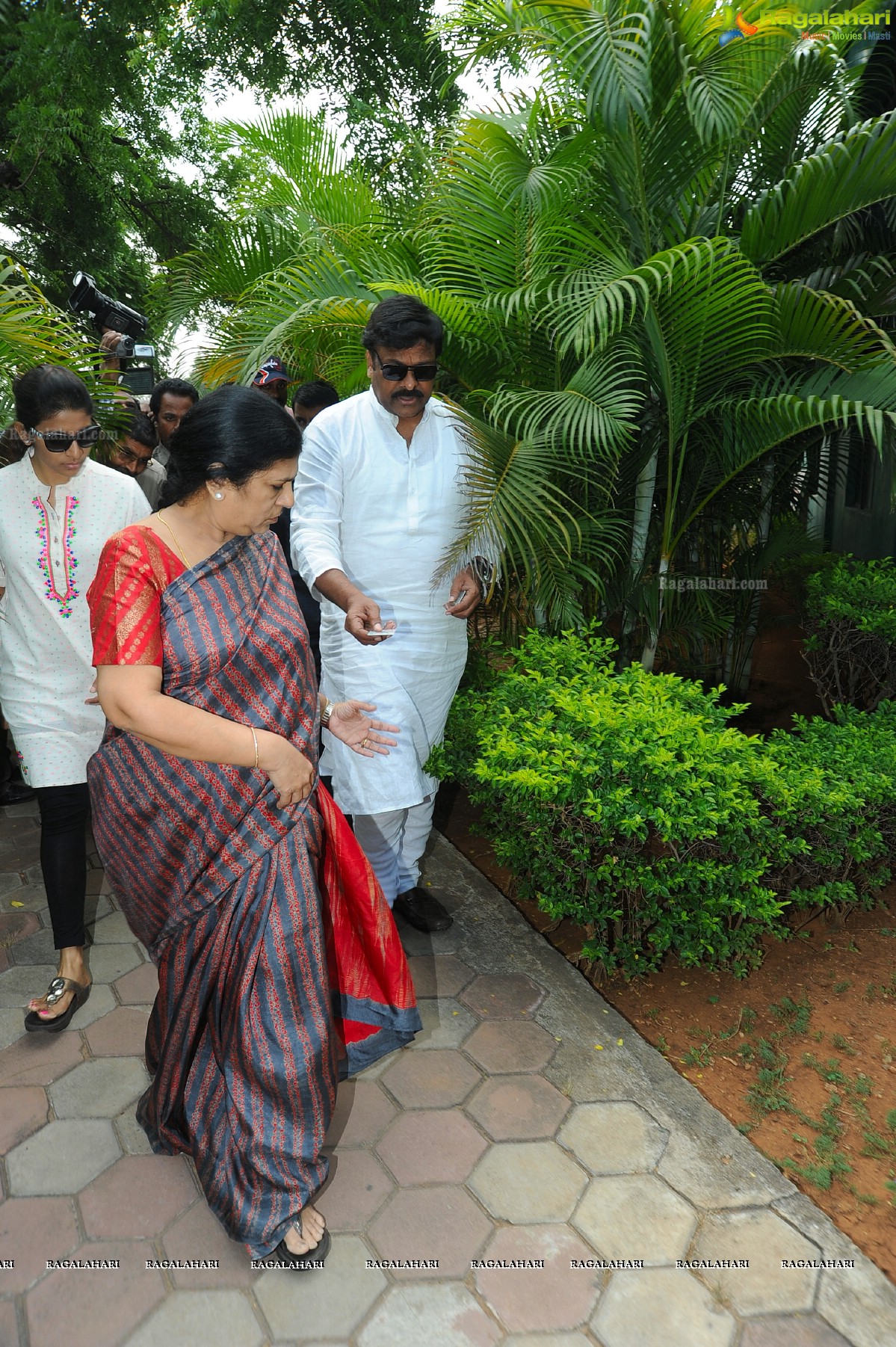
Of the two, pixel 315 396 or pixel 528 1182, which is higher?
pixel 315 396

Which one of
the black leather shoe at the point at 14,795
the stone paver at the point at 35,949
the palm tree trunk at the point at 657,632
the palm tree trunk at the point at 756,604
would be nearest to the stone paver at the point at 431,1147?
the stone paver at the point at 35,949

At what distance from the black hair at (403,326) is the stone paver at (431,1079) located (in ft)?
6.71

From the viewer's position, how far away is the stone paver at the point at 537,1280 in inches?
75.7

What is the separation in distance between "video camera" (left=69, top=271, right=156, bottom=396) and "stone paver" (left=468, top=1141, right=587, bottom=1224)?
5.35m

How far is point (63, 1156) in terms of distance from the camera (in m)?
2.35

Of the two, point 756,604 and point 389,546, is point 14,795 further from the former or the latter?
point 756,604

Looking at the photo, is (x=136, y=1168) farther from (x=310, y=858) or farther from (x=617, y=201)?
(x=617, y=201)

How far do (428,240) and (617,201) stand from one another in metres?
0.82

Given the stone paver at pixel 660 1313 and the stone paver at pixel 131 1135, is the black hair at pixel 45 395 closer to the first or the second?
the stone paver at pixel 131 1135

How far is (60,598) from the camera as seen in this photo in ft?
9.09

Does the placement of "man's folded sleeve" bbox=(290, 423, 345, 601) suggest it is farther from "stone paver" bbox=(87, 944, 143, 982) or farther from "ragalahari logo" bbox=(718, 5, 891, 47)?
"ragalahari logo" bbox=(718, 5, 891, 47)

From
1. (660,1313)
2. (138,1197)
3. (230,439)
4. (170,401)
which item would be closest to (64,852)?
(138,1197)

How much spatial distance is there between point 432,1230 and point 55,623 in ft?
6.16

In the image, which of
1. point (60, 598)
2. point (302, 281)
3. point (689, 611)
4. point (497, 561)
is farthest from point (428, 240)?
point (60, 598)
